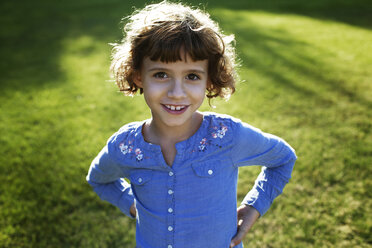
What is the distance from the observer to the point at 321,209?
7.91ft

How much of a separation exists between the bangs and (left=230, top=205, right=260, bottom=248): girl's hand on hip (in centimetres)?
75

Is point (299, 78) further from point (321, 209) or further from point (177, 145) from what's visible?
point (177, 145)

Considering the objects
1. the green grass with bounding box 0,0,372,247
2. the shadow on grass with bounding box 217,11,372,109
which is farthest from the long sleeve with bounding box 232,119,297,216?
the shadow on grass with bounding box 217,11,372,109

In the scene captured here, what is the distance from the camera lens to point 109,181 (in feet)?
5.17

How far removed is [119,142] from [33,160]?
219 centimetres

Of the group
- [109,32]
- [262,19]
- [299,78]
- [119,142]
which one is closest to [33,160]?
[119,142]

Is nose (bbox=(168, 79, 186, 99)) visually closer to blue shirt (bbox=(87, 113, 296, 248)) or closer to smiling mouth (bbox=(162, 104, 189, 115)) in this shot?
smiling mouth (bbox=(162, 104, 189, 115))

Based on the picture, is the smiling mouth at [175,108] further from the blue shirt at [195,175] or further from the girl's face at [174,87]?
the blue shirt at [195,175]

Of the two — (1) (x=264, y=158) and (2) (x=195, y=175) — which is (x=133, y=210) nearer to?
(2) (x=195, y=175)

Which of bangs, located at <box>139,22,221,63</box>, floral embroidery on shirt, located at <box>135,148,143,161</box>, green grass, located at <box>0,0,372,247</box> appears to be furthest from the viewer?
green grass, located at <box>0,0,372,247</box>

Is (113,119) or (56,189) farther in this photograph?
(113,119)

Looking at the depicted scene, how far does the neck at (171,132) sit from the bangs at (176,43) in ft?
0.97

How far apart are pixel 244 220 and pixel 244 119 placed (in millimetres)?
2397

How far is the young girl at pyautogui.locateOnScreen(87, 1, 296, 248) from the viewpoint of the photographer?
4.10 feet
